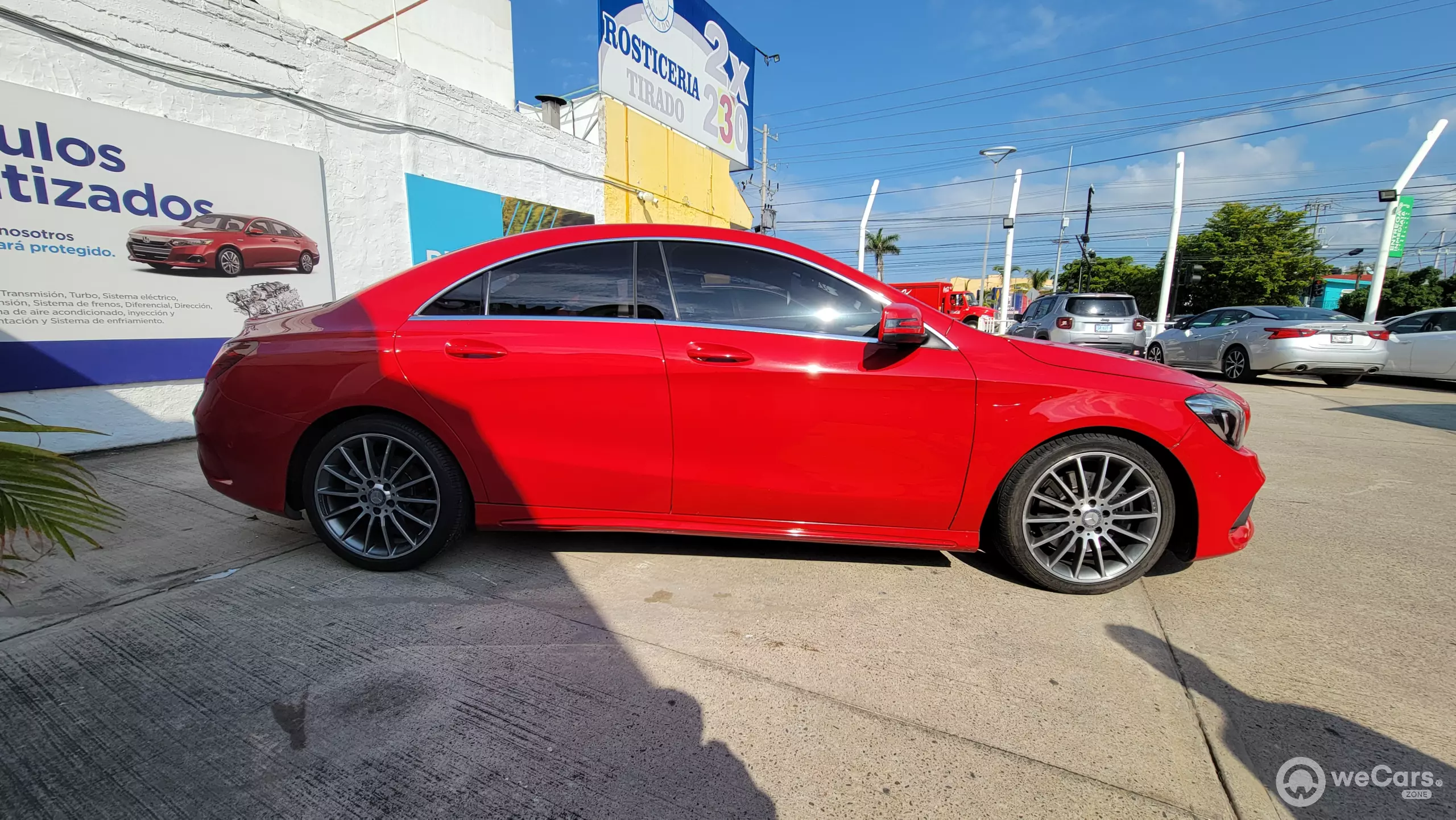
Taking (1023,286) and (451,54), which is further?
(1023,286)

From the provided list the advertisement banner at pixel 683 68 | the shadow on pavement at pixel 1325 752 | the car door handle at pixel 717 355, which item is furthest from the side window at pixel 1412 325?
the car door handle at pixel 717 355

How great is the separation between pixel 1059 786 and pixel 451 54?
12453mm

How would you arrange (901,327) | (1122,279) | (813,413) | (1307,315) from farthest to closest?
(1122,279) < (1307,315) < (813,413) < (901,327)

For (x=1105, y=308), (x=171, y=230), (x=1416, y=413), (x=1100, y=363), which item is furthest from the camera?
(x=1105, y=308)

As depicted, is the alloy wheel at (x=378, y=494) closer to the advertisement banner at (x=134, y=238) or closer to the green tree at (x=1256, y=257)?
the advertisement banner at (x=134, y=238)

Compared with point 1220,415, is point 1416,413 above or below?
below

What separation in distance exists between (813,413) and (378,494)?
198 centimetres

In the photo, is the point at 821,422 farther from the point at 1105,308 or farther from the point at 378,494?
the point at 1105,308

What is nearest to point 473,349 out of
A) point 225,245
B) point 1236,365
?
point 225,245

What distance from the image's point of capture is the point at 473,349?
2.64 m

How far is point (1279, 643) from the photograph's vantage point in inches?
92.4

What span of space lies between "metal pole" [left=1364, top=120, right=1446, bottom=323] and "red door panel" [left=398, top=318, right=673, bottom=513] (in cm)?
2192

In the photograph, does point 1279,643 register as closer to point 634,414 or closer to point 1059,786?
point 1059,786

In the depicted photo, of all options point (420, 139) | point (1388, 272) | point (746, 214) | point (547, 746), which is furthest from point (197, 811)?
point (1388, 272)
